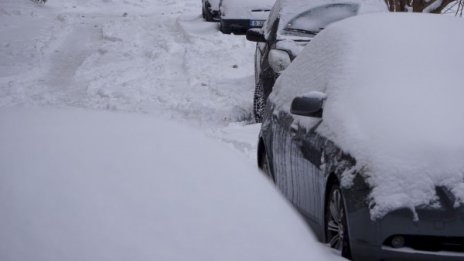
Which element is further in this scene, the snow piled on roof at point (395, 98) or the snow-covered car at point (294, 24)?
the snow-covered car at point (294, 24)

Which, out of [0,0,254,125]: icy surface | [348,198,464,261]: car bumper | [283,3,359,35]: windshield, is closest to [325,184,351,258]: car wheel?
[348,198,464,261]: car bumper

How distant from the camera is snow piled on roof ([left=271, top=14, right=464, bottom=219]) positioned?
386 cm

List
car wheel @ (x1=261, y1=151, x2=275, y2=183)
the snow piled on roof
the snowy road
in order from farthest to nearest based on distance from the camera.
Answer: the snowy road < car wheel @ (x1=261, y1=151, x2=275, y2=183) < the snow piled on roof

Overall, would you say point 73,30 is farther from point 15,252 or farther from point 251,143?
point 15,252

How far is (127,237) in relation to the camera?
229cm

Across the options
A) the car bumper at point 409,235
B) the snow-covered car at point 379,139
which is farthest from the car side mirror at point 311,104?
the car bumper at point 409,235

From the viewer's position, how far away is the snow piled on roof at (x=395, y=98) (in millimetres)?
3855

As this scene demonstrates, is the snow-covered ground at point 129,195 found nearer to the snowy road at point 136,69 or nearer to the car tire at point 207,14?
the snowy road at point 136,69

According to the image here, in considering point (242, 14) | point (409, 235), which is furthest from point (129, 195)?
point (242, 14)

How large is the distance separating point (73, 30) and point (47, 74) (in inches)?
306

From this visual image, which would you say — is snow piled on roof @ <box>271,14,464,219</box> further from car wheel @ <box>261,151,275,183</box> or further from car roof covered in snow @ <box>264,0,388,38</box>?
car roof covered in snow @ <box>264,0,388,38</box>

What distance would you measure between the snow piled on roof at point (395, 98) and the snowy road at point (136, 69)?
3.10m

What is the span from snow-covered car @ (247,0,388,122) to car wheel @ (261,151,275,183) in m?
2.84

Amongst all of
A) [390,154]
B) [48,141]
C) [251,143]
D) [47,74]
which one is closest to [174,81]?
[47,74]
